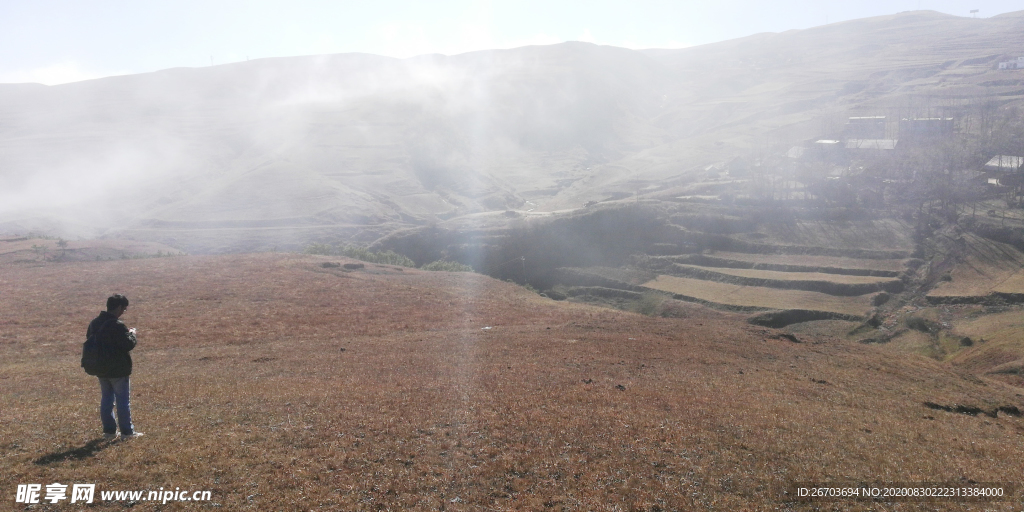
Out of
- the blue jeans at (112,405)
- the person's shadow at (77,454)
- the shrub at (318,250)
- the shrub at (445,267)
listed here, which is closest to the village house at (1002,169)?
the shrub at (445,267)

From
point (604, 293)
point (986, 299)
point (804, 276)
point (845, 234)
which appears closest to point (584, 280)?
point (604, 293)

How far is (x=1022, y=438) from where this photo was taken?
21.5 m

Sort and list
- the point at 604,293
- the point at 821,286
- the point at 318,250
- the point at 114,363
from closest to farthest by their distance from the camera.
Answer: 1. the point at 114,363
2. the point at 821,286
3. the point at 604,293
4. the point at 318,250

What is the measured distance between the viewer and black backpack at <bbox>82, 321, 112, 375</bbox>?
44.0 ft

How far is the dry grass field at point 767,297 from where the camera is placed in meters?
67.2

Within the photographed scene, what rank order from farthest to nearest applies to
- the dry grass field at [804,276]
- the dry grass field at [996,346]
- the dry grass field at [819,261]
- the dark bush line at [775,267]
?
the dry grass field at [819,261], the dark bush line at [775,267], the dry grass field at [804,276], the dry grass field at [996,346]

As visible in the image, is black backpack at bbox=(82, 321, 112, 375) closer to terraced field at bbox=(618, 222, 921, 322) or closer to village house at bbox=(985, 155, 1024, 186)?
terraced field at bbox=(618, 222, 921, 322)

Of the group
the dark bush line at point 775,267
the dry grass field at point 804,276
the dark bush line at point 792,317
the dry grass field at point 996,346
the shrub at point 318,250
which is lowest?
the dry grass field at point 996,346

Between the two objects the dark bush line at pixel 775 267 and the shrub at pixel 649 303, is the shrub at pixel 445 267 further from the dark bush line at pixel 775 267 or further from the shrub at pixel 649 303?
the dark bush line at pixel 775 267

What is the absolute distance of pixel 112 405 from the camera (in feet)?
46.0

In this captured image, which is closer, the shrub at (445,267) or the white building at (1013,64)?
the shrub at (445,267)

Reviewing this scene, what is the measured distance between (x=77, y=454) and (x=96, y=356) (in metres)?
2.15

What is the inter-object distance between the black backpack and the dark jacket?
23 millimetres

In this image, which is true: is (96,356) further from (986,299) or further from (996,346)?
(986,299)
